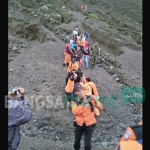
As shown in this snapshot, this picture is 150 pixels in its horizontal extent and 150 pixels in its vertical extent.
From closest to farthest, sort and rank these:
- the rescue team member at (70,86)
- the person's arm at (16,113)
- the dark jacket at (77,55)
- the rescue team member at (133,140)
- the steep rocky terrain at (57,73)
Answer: the rescue team member at (133,140), the person's arm at (16,113), the rescue team member at (70,86), the steep rocky terrain at (57,73), the dark jacket at (77,55)

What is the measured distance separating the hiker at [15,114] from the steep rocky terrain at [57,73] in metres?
2.60

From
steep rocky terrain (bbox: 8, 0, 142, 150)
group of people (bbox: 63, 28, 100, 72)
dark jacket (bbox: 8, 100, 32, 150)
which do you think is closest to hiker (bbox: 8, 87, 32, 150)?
dark jacket (bbox: 8, 100, 32, 150)

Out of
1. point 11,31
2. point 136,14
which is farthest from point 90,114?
point 136,14

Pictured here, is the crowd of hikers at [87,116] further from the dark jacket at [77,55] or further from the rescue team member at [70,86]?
the dark jacket at [77,55]

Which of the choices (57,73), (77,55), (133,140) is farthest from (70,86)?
(133,140)

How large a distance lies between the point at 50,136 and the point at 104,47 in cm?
1432

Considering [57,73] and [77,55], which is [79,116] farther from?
[77,55]

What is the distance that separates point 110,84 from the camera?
43.2 feet

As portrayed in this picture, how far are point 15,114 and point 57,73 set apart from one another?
318 inches

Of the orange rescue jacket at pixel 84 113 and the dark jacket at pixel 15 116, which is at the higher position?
the dark jacket at pixel 15 116

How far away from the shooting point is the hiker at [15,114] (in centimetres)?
431

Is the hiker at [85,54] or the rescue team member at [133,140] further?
Result: the hiker at [85,54]

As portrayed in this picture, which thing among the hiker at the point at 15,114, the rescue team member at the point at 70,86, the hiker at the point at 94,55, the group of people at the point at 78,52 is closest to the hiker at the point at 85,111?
the hiker at the point at 15,114
